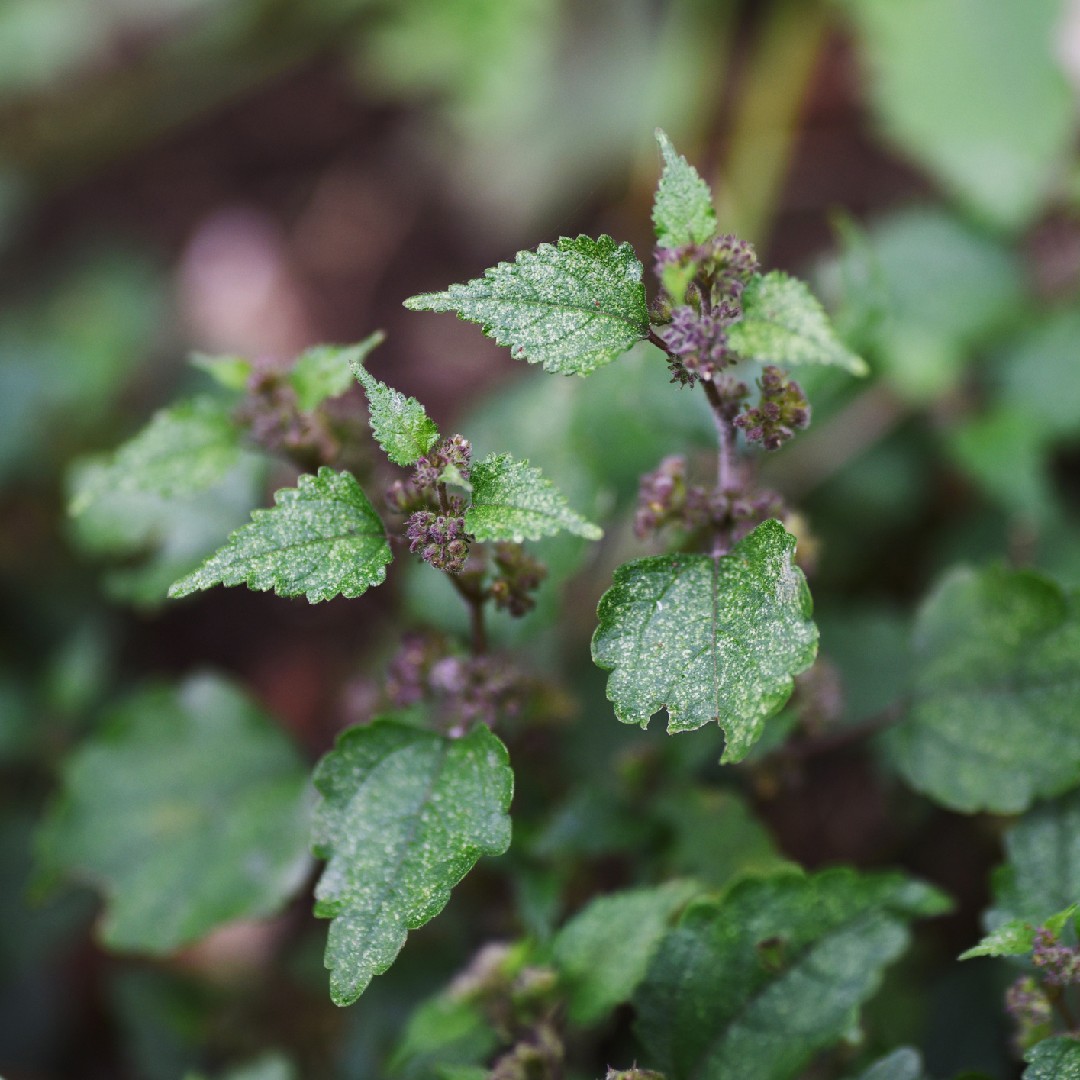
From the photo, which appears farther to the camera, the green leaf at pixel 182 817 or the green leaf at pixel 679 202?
the green leaf at pixel 182 817

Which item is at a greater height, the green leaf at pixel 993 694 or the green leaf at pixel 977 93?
the green leaf at pixel 977 93

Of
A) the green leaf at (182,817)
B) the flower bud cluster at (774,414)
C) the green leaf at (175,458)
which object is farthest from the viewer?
the green leaf at (182,817)

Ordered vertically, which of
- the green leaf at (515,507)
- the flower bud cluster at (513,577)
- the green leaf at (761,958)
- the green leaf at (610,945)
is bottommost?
the green leaf at (761,958)

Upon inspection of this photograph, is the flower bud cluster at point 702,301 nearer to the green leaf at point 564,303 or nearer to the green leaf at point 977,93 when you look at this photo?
the green leaf at point 564,303

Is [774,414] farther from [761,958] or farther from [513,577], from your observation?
[761,958]

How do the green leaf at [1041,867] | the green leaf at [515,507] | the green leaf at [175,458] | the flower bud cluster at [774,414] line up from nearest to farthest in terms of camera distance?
the green leaf at [515,507] < the flower bud cluster at [774,414] < the green leaf at [1041,867] < the green leaf at [175,458]

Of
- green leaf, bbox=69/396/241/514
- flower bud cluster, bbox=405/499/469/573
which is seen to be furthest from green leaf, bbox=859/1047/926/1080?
green leaf, bbox=69/396/241/514

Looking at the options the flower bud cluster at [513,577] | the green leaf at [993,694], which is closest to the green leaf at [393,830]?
the flower bud cluster at [513,577]

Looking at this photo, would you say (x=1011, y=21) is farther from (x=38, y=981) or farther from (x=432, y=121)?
(x=38, y=981)
